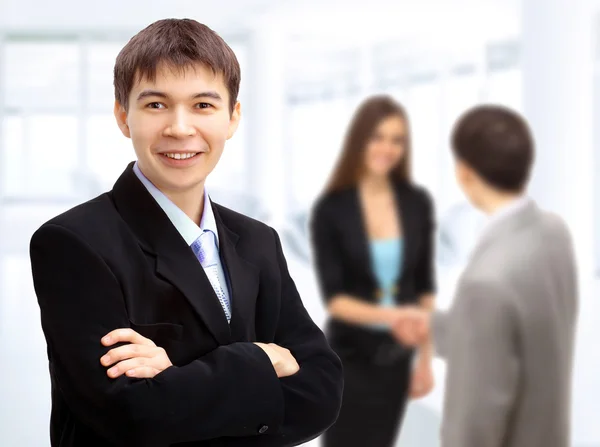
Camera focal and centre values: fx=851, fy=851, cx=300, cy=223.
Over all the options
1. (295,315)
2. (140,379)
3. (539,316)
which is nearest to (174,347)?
(140,379)

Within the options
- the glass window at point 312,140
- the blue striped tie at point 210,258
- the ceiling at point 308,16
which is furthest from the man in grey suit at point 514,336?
the glass window at point 312,140

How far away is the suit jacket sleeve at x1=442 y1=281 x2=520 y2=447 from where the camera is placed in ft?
5.92

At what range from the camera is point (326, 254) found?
8.02 ft

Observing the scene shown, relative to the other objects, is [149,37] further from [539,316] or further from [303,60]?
[303,60]

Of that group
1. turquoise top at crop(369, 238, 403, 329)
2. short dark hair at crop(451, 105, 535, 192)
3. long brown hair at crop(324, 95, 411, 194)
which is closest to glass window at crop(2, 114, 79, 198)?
long brown hair at crop(324, 95, 411, 194)

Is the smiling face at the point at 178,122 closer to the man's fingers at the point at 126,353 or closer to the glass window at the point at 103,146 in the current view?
the man's fingers at the point at 126,353

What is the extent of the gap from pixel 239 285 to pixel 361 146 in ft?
4.60

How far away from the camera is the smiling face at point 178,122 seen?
1131 millimetres

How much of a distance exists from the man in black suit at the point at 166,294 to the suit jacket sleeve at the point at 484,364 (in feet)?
2.11

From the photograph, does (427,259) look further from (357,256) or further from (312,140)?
(312,140)

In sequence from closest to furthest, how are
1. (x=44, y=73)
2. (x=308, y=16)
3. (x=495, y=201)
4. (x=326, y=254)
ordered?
(x=495, y=201) < (x=326, y=254) < (x=308, y=16) < (x=44, y=73)

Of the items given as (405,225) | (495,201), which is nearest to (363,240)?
(405,225)

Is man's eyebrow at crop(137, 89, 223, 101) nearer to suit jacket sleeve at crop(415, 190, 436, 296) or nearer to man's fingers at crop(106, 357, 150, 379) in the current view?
man's fingers at crop(106, 357, 150, 379)

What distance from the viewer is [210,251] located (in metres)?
1.23
